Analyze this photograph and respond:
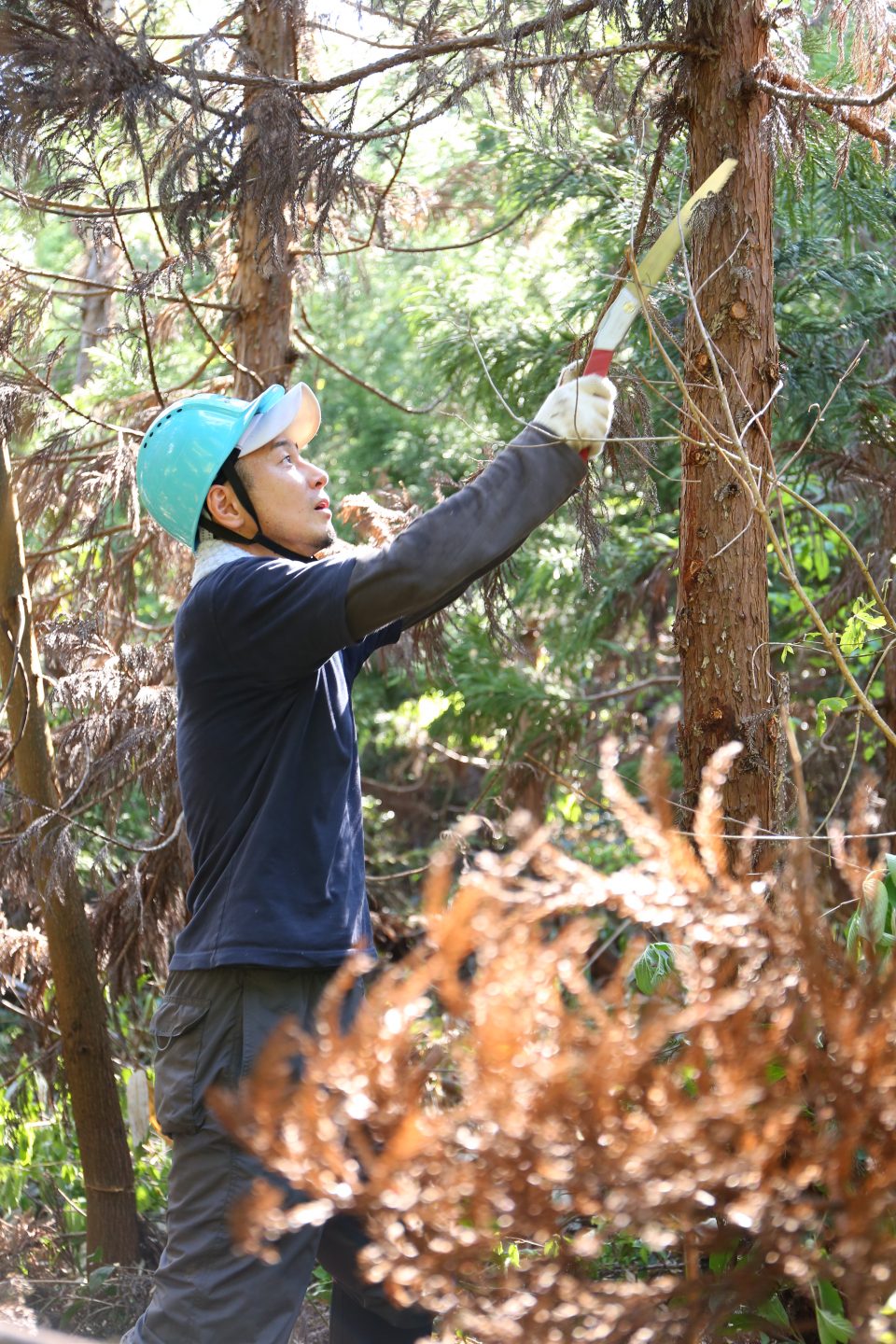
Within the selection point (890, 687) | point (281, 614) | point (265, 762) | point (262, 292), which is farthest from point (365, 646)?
point (890, 687)

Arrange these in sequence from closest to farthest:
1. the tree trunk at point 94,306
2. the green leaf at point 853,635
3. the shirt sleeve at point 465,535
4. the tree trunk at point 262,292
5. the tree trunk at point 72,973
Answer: the shirt sleeve at point 465,535 < the green leaf at point 853,635 < the tree trunk at point 72,973 < the tree trunk at point 262,292 < the tree trunk at point 94,306

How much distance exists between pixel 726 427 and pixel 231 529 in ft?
4.17

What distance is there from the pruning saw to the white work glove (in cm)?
4

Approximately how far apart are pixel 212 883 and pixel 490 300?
573cm

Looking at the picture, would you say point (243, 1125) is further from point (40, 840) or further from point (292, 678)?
point (40, 840)

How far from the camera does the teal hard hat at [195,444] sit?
9.00 ft

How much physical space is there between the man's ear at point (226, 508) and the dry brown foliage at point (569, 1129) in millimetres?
1393

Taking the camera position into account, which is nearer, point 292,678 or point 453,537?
point 453,537

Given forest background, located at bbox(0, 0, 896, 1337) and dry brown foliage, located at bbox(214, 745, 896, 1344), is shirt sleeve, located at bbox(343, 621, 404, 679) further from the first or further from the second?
dry brown foliage, located at bbox(214, 745, 896, 1344)

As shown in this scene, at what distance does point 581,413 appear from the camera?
2.38 m

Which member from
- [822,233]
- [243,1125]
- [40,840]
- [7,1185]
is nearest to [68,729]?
[40,840]

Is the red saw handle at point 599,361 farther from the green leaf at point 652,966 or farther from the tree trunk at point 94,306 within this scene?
the tree trunk at point 94,306

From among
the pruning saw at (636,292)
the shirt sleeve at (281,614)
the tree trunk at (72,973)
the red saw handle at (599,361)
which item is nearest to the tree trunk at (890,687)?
the pruning saw at (636,292)

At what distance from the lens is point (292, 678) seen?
2.51m
